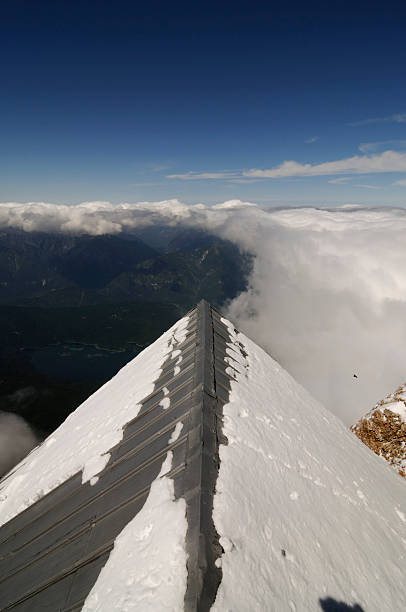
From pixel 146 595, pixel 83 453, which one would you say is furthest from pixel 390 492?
pixel 83 453

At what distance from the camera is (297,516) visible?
484 cm

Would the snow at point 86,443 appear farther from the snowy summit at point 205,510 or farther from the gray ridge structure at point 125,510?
the gray ridge structure at point 125,510

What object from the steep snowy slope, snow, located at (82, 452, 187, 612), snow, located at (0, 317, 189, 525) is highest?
snow, located at (82, 452, 187, 612)

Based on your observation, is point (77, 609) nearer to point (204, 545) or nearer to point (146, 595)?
point (146, 595)

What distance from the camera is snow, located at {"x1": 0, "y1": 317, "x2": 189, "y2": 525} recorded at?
7.09 meters

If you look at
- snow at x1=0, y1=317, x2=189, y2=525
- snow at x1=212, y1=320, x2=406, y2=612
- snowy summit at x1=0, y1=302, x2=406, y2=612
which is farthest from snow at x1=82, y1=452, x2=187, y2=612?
snow at x1=0, y1=317, x2=189, y2=525

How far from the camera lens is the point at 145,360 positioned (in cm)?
1211

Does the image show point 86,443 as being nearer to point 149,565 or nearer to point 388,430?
point 149,565

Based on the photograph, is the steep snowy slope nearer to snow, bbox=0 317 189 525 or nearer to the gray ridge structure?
the gray ridge structure

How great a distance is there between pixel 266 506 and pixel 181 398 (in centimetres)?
307

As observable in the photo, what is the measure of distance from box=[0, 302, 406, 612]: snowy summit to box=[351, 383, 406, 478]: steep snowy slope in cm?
562

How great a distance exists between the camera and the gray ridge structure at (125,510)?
375 cm

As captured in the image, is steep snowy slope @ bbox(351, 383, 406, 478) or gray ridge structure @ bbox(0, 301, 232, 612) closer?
gray ridge structure @ bbox(0, 301, 232, 612)

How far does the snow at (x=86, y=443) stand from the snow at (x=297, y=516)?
3181mm
